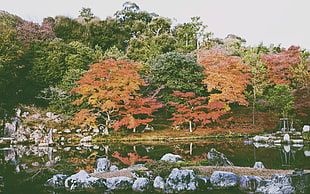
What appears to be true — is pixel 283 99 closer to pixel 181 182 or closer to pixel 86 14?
pixel 181 182

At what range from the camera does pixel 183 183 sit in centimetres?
572

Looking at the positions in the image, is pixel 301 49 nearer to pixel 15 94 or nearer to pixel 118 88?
pixel 118 88

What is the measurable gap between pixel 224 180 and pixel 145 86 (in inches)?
485

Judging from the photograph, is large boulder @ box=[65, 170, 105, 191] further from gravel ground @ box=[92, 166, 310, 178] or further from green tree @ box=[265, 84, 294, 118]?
green tree @ box=[265, 84, 294, 118]

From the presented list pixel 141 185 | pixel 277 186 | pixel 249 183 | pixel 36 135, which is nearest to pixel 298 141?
pixel 249 183

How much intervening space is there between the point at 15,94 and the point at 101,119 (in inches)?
220

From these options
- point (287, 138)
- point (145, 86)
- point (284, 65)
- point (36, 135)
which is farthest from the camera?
point (284, 65)

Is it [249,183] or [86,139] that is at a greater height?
[86,139]

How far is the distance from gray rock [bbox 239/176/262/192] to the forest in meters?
9.67

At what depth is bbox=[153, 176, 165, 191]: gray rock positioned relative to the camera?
19.1ft

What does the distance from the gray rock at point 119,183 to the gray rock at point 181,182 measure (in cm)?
80

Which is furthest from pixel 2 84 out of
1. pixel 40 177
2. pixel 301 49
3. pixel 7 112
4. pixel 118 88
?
pixel 301 49

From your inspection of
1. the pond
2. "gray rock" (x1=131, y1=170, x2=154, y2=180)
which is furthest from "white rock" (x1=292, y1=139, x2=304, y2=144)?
"gray rock" (x1=131, y1=170, x2=154, y2=180)

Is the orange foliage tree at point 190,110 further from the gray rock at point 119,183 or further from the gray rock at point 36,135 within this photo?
the gray rock at point 119,183
